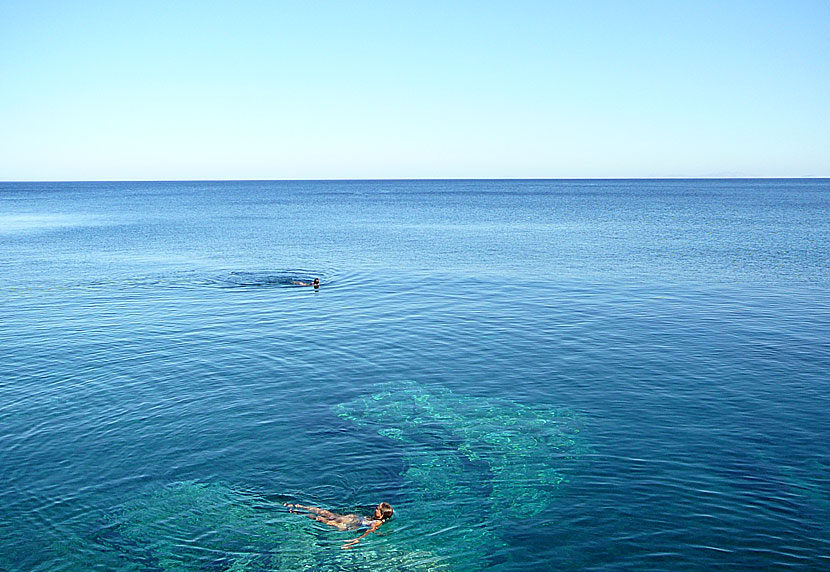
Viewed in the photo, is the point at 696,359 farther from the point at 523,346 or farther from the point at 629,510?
the point at 629,510

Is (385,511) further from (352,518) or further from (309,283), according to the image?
(309,283)

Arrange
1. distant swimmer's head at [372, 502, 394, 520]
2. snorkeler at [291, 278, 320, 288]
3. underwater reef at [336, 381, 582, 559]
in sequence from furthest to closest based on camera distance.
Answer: snorkeler at [291, 278, 320, 288], underwater reef at [336, 381, 582, 559], distant swimmer's head at [372, 502, 394, 520]

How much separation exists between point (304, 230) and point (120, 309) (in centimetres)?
6748

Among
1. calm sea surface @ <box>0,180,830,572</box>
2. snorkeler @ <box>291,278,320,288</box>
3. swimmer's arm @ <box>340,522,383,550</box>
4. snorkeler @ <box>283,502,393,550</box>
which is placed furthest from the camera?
snorkeler @ <box>291,278,320,288</box>

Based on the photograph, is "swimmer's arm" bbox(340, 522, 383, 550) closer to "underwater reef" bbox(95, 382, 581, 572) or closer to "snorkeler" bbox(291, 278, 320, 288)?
"underwater reef" bbox(95, 382, 581, 572)

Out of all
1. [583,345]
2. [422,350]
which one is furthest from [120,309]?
[583,345]

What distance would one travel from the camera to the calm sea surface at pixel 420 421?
19.7 metres

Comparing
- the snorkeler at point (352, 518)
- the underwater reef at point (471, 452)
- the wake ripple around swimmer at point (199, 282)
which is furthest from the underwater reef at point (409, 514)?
the wake ripple around swimmer at point (199, 282)

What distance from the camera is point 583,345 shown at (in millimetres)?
39438

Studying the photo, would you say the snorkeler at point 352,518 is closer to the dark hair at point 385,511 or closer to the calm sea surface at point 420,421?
the dark hair at point 385,511

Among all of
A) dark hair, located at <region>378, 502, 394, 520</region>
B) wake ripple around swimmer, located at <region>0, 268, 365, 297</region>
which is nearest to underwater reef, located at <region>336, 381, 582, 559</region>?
dark hair, located at <region>378, 502, 394, 520</region>

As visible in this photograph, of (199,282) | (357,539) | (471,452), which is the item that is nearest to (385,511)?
(357,539)

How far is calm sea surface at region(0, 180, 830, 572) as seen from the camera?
64.7 ft

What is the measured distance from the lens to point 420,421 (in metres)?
28.5
